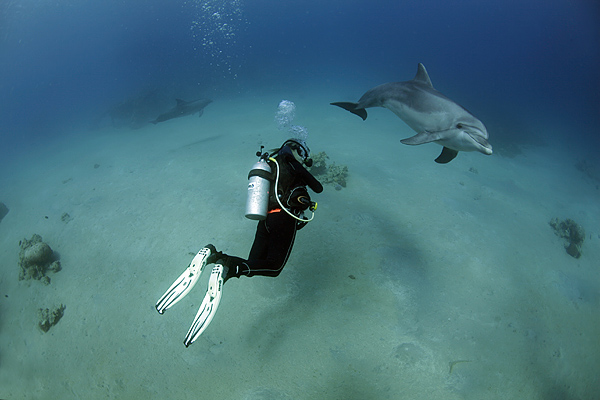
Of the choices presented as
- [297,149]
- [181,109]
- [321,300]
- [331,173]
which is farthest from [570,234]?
[181,109]

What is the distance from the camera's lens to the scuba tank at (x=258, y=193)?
3053mm

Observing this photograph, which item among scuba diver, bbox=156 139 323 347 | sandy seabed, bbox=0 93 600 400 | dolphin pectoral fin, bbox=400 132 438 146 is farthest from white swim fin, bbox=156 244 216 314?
dolphin pectoral fin, bbox=400 132 438 146

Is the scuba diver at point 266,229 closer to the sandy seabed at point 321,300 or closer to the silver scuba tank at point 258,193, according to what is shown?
the silver scuba tank at point 258,193

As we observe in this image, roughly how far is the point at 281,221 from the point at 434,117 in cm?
366

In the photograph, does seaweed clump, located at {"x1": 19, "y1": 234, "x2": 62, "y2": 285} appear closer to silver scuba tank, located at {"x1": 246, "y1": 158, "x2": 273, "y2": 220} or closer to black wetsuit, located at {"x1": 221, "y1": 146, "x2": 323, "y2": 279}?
black wetsuit, located at {"x1": 221, "y1": 146, "x2": 323, "y2": 279}

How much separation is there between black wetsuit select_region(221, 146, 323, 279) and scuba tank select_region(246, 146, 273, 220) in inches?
5.0

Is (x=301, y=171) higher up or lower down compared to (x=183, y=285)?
higher up

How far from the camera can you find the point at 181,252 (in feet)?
18.0

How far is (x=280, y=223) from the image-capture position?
3336mm

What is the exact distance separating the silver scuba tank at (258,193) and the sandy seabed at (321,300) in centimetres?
207

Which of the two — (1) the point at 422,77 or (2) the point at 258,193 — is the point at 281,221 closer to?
(2) the point at 258,193

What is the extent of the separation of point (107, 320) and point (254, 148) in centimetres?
823

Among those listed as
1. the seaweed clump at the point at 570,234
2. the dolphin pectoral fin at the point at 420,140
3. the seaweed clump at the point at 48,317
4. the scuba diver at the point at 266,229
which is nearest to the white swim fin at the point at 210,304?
the scuba diver at the point at 266,229

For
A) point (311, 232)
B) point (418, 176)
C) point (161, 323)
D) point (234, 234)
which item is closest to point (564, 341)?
point (311, 232)
